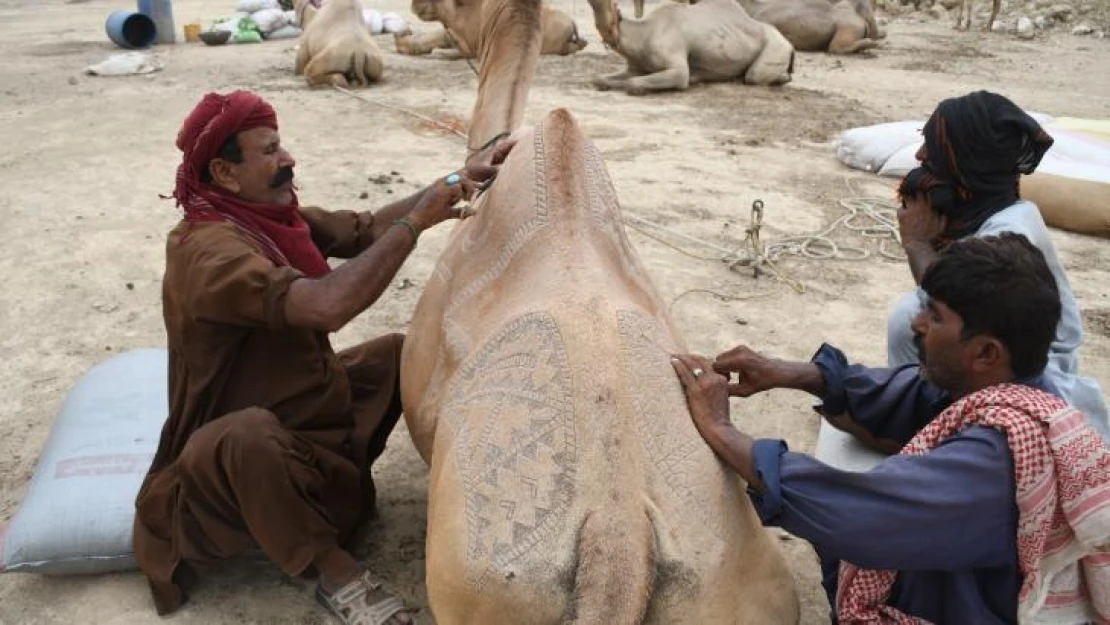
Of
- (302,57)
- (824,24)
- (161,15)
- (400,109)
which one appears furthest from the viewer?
(161,15)

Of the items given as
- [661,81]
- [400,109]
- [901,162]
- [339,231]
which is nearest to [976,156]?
[339,231]

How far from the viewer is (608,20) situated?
10.8m

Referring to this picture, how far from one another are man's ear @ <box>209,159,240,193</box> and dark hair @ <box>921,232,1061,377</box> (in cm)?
204

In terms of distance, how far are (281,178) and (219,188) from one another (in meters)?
0.19

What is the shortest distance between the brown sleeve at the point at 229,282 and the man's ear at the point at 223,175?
0.75 ft

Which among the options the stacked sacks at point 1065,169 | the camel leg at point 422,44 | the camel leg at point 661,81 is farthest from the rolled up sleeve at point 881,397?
the camel leg at point 422,44

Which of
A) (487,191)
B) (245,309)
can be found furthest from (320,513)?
(487,191)

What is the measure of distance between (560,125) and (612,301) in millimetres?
744

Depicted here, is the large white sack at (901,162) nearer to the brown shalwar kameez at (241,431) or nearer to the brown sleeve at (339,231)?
the brown sleeve at (339,231)

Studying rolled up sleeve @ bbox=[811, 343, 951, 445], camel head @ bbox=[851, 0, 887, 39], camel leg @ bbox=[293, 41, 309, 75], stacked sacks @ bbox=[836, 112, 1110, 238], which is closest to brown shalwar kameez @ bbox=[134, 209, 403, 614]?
rolled up sleeve @ bbox=[811, 343, 951, 445]

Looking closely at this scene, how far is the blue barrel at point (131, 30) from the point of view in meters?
13.4

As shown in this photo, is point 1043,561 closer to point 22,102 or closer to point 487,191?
point 487,191

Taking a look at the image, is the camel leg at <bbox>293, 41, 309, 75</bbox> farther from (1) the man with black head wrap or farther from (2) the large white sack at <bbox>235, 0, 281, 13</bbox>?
(1) the man with black head wrap

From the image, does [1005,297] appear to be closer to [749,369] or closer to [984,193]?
[749,369]
